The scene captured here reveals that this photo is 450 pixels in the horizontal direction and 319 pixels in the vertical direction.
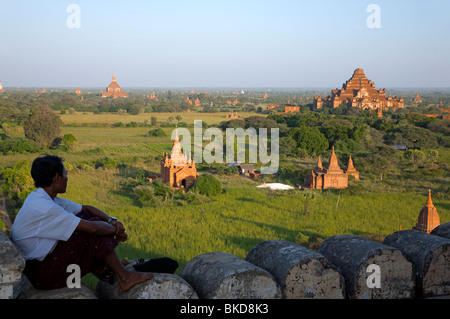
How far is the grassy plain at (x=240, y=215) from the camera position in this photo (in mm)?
11367

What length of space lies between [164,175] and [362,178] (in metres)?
10.0

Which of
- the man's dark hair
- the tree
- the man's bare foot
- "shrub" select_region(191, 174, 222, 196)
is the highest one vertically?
the man's dark hair

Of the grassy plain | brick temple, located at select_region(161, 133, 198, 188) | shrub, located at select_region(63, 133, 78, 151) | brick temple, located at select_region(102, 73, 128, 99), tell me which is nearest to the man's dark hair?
the grassy plain

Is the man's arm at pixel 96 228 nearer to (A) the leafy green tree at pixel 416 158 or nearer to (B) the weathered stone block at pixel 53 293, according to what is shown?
(B) the weathered stone block at pixel 53 293

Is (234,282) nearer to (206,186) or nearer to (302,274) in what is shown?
(302,274)

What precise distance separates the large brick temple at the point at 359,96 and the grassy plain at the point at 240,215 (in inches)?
1940

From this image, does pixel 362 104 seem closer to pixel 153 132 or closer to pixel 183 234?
pixel 153 132

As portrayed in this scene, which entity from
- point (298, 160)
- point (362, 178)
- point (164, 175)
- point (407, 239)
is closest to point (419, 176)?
point (362, 178)

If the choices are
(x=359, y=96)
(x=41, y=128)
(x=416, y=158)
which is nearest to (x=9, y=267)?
(x=416, y=158)

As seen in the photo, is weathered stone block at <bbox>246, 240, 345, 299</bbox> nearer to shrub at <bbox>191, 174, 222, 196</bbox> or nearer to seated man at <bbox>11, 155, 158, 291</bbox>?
seated man at <bbox>11, 155, 158, 291</bbox>

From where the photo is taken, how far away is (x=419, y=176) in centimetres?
2222

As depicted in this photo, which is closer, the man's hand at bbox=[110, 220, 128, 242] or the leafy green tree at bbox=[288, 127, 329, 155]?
the man's hand at bbox=[110, 220, 128, 242]

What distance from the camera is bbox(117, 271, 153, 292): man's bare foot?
2.54 meters

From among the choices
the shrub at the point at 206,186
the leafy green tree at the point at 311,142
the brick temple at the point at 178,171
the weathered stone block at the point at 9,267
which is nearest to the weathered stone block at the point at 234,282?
the weathered stone block at the point at 9,267
